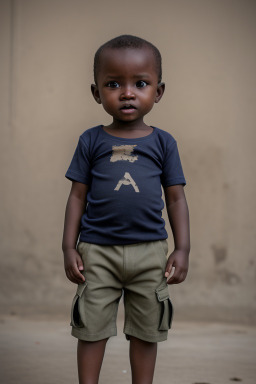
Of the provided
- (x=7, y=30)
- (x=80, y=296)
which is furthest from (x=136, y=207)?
(x=7, y=30)

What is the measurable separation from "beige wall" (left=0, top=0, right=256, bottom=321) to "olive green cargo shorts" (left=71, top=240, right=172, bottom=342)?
2276 mm

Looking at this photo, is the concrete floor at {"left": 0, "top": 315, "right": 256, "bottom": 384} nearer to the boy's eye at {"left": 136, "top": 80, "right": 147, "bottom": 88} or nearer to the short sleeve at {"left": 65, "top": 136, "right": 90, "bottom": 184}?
the short sleeve at {"left": 65, "top": 136, "right": 90, "bottom": 184}

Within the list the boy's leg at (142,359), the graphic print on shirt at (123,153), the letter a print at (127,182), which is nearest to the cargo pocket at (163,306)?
the boy's leg at (142,359)

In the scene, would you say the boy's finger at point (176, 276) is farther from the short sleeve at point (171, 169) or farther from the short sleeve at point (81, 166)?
the short sleeve at point (81, 166)

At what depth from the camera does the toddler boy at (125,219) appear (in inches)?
93.7

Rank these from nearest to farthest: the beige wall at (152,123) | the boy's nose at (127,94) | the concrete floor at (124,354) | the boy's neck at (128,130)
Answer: the boy's nose at (127,94), the boy's neck at (128,130), the concrete floor at (124,354), the beige wall at (152,123)

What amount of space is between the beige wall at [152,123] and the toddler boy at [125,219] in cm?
222

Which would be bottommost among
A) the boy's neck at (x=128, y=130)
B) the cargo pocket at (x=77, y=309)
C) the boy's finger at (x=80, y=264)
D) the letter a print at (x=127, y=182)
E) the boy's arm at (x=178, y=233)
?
the cargo pocket at (x=77, y=309)

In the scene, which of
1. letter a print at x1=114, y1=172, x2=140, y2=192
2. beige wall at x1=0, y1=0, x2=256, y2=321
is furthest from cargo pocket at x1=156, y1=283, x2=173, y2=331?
beige wall at x1=0, y1=0, x2=256, y2=321

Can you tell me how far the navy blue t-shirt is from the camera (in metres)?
2.38

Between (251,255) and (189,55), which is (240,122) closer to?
(189,55)

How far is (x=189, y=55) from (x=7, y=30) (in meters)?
1.34

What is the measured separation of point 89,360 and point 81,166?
73 cm

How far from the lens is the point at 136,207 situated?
2.38 m
